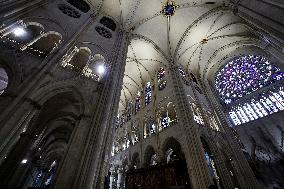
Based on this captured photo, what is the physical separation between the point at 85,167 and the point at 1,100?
11.8 feet

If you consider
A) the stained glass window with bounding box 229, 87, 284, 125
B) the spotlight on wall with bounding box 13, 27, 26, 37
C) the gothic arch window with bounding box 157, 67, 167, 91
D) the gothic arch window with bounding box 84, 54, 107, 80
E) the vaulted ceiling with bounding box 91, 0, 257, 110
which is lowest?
the spotlight on wall with bounding box 13, 27, 26, 37

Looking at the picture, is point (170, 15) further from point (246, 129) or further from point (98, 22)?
point (246, 129)

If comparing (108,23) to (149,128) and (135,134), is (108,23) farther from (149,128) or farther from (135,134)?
(135,134)

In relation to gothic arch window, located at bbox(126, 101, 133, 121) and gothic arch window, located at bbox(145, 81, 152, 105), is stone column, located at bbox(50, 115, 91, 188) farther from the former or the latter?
gothic arch window, located at bbox(126, 101, 133, 121)

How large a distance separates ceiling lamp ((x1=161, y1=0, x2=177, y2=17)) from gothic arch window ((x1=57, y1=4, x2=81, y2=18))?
7499 mm

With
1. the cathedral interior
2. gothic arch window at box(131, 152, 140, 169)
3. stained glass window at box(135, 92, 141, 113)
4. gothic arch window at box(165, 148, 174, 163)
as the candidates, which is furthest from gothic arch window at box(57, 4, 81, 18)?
gothic arch window at box(165, 148, 174, 163)

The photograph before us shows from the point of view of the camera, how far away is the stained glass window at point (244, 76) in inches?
618

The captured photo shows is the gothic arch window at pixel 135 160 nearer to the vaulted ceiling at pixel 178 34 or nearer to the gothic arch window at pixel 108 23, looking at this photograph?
the vaulted ceiling at pixel 178 34

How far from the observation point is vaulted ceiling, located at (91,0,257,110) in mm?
15078

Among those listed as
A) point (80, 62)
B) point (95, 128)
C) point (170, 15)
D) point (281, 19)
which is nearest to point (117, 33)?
point (80, 62)

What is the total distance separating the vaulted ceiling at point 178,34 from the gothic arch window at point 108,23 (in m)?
0.61

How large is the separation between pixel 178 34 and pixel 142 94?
7264mm

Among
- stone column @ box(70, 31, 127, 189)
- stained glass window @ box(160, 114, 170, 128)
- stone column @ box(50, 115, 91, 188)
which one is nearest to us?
stone column @ box(50, 115, 91, 188)

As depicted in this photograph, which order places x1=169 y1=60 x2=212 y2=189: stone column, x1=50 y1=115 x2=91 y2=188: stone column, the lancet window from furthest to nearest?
the lancet window, x1=169 y1=60 x2=212 y2=189: stone column, x1=50 y1=115 x2=91 y2=188: stone column
